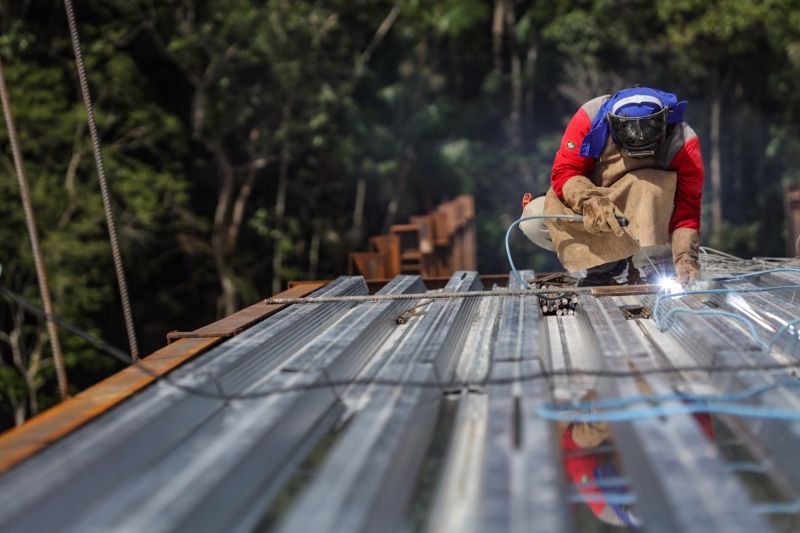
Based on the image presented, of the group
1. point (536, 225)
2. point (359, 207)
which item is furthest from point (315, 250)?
point (536, 225)

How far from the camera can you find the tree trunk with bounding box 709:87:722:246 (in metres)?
26.0

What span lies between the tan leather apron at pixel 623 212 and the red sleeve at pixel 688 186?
70mm

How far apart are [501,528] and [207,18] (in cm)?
1999

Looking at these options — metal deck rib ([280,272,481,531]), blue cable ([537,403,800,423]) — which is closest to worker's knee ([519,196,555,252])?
metal deck rib ([280,272,481,531])

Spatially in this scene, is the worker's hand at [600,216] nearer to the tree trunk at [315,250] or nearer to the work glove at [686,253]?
the work glove at [686,253]

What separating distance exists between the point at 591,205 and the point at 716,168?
23.5 meters

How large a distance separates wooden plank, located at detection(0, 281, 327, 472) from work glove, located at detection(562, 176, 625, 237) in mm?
1951

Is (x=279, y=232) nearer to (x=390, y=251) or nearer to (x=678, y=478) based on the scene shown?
(x=390, y=251)

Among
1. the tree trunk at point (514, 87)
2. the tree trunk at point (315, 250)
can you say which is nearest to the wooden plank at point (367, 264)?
the tree trunk at point (315, 250)

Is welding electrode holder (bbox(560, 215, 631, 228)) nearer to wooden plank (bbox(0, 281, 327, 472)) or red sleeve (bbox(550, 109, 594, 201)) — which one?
red sleeve (bbox(550, 109, 594, 201))

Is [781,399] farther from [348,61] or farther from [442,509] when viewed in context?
[348,61]

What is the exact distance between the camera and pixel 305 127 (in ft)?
71.4

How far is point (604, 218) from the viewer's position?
181 inches

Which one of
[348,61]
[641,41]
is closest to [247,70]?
[348,61]
